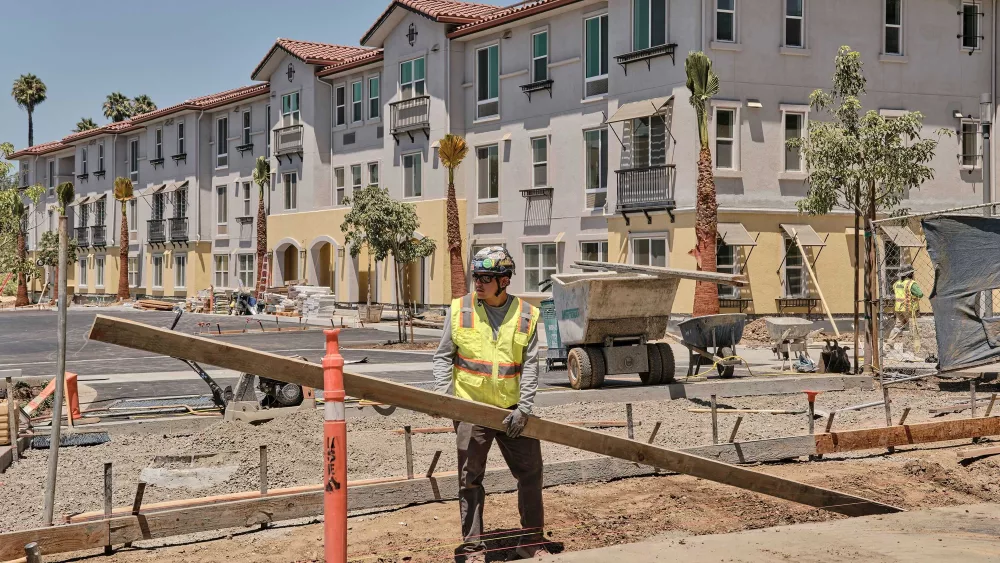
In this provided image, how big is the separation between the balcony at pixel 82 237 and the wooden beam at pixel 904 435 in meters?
61.9

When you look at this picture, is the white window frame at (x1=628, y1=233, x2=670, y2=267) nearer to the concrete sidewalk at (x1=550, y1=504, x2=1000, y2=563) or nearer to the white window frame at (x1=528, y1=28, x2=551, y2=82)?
the white window frame at (x1=528, y1=28, x2=551, y2=82)

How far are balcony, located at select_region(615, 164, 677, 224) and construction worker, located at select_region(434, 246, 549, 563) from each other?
73.6ft

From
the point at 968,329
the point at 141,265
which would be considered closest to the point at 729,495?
the point at 968,329

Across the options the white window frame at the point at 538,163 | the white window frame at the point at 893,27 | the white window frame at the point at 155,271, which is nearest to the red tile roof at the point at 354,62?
the white window frame at the point at 538,163

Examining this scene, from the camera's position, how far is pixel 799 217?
94.6 ft

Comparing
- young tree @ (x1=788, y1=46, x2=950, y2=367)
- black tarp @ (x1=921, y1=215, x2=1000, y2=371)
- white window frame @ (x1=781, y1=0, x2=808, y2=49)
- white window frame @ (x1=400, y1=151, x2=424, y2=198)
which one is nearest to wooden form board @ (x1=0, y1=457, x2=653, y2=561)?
black tarp @ (x1=921, y1=215, x2=1000, y2=371)

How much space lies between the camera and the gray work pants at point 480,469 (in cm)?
681

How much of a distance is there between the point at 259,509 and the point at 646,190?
23.0 m

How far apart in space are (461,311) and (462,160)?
29851mm

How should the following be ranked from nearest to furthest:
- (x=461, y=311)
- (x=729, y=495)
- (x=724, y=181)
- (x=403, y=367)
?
(x=461, y=311), (x=729, y=495), (x=403, y=367), (x=724, y=181)

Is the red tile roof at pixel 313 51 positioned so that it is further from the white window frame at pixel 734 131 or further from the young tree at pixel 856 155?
the young tree at pixel 856 155

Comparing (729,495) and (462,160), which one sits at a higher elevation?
(462,160)

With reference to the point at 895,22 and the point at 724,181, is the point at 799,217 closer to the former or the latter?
the point at 724,181

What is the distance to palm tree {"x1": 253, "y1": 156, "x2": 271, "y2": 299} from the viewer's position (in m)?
46.7
